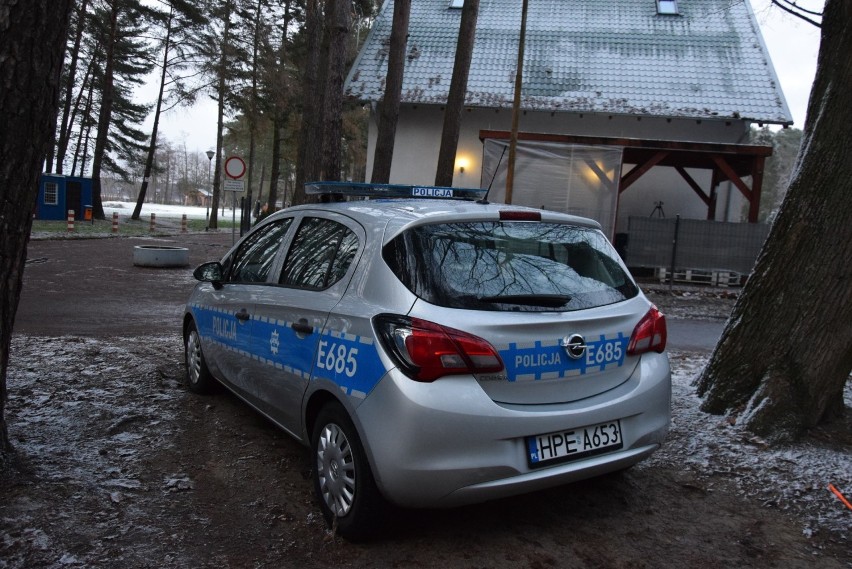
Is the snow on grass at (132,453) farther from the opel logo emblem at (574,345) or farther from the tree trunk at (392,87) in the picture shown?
the tree trunk at (392,87)

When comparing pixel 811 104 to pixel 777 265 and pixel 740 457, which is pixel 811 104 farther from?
pixel 740 457

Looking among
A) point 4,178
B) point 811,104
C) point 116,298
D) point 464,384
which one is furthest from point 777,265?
point 116,298

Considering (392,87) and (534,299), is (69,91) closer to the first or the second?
(392,87)

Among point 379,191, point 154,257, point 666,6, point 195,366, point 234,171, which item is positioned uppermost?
point 666,6

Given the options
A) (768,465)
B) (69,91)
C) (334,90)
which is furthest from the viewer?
(69,91)

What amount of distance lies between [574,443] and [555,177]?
14774mm

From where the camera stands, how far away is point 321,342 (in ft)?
11.0

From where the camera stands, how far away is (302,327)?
354 centimetres

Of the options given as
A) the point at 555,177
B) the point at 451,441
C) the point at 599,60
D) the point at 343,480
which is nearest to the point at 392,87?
the point at 555,177

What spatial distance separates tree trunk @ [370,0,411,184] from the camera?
1352 cm

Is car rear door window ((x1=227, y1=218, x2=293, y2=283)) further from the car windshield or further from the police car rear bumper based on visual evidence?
the police car rear bumper

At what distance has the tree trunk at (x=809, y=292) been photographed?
14.4ft

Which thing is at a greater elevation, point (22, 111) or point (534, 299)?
point (22, 111)

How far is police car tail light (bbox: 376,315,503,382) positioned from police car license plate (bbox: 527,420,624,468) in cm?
42
